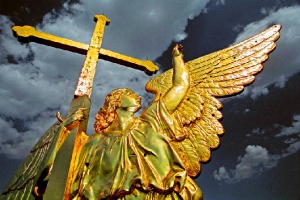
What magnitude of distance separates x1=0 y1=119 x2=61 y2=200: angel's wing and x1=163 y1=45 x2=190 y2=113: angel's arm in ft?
3.50

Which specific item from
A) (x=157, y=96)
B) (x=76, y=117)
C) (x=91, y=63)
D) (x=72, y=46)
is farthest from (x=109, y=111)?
(x=72, y=46)

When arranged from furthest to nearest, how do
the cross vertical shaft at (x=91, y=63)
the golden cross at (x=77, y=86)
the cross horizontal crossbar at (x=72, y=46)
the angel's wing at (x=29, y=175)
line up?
the cross horizontal crossbar at (x=72, y=46)
the cross vertical shaft at (x=91, y=63)
the angel's wing at (x=29, y=175)
the golden cross at (x=77, y=86)

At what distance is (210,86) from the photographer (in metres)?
2.67

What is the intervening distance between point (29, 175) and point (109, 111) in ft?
3.19

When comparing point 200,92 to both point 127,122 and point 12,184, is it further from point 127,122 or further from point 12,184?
point 12,184

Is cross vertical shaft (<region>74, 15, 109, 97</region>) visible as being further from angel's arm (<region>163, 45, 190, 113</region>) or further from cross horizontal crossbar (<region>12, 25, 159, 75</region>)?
angel's arm (<region>163, 45, 190, 113</region>)

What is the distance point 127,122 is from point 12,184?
1315 millimetres

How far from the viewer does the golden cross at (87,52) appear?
285 centimetres

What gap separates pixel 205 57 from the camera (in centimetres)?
285

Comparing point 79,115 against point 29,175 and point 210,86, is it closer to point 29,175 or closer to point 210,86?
point 29,175

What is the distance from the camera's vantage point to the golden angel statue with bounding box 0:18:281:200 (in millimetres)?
2215

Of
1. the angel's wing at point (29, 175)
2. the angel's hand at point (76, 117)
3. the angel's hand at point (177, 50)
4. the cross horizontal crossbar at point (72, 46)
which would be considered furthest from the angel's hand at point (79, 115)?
the angel's hand at point (177, 50)

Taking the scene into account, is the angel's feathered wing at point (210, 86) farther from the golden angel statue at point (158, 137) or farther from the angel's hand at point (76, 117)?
the angel's hand at point (76, 117)

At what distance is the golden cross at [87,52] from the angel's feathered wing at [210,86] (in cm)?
46
